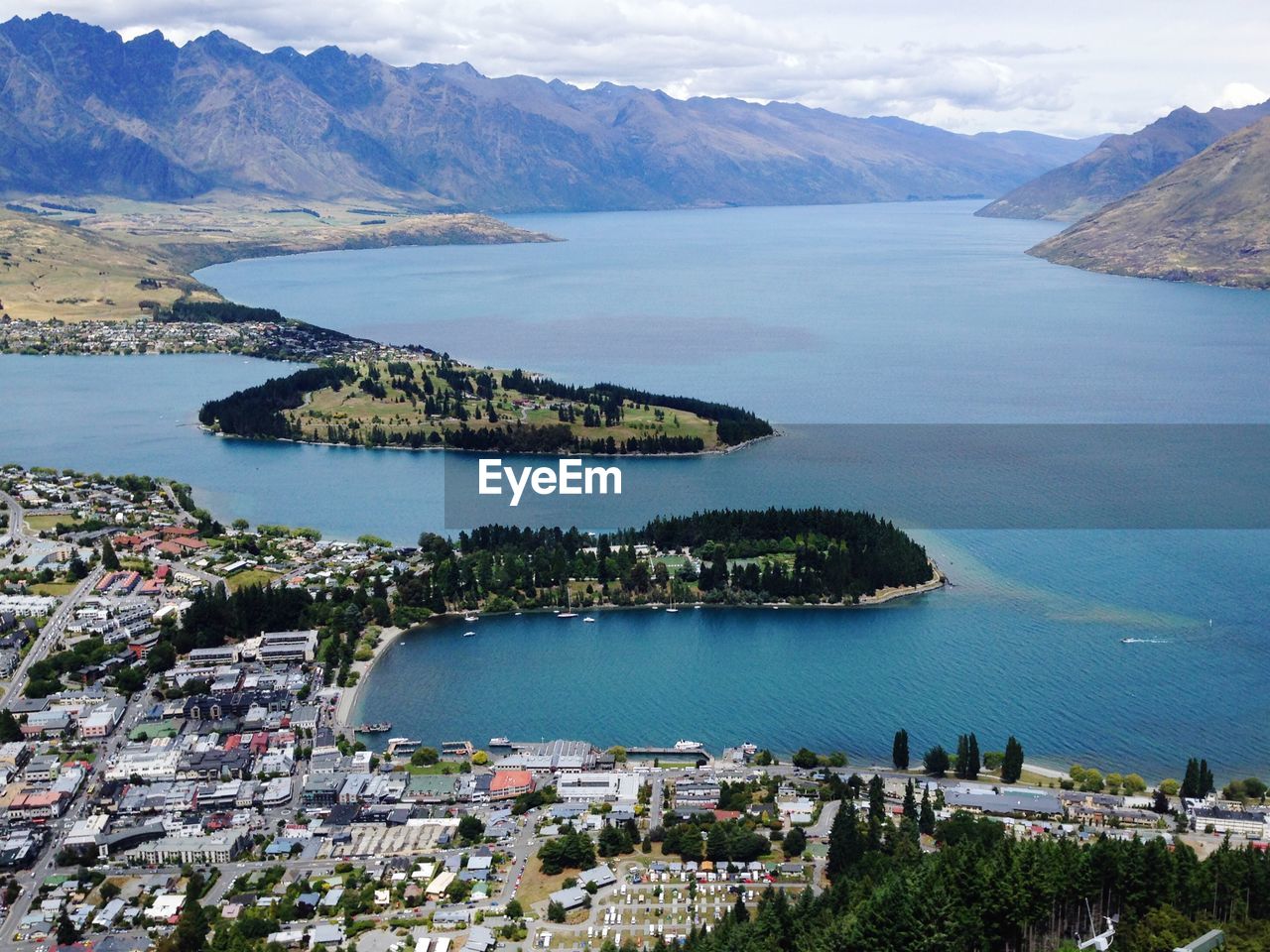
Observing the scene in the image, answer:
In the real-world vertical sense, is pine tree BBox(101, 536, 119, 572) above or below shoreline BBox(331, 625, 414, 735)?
above

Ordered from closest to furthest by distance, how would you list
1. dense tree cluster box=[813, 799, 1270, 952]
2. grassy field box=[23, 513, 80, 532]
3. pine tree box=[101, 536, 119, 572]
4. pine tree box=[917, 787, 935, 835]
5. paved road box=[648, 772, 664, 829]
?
dense tree cluster box=[813, 799, 1270, 952] → pine tree box=[917, 787, 935, 835] → paved road box=[648, 772, 664, 829] → pine tree box=[101, 536, 119, 572] → grassy field box=[23, 513, 80, 532]

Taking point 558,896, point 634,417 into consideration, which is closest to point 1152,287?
point 634,417

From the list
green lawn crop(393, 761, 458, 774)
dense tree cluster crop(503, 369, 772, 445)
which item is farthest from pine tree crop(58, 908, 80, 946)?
dense tree cluster crop(503, 369, 772, 445)

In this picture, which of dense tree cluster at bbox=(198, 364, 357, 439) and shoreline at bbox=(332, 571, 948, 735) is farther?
dense tree cluster at bbox=(198, 364, 357, 439)

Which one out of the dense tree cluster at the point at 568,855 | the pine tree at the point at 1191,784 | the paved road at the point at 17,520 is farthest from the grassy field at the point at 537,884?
the paved road at the point at 17,520

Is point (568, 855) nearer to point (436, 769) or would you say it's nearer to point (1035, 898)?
point (436, 769)

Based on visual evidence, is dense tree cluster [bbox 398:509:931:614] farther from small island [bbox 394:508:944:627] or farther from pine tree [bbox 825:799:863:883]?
pine tree [bbox 825:799:863:883]

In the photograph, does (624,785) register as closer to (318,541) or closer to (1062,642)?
(1062,642)
